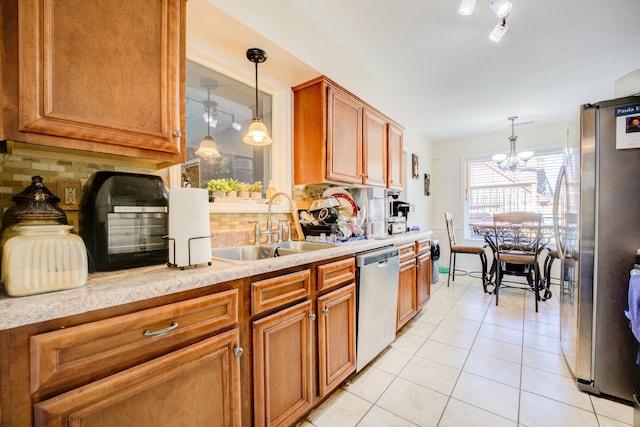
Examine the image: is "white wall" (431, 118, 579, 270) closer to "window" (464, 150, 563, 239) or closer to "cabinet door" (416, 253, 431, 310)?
"window" (464, 150, 563, 239)

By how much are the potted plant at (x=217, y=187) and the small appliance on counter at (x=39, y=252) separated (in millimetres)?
937

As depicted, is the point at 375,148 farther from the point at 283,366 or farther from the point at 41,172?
the point at 41,172

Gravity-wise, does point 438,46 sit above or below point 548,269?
above

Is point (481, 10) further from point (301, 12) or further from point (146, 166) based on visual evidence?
point (146, 166)

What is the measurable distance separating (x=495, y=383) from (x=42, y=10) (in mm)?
2882

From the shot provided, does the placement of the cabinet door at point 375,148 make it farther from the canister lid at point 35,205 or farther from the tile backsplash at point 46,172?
the canister lid at point 35,205

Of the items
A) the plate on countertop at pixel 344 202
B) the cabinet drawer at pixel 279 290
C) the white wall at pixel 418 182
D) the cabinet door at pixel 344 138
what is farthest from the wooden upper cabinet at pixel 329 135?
the white wall at pixel 418 182

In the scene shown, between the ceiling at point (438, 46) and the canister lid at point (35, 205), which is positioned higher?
the ceiling at point (438, 46)

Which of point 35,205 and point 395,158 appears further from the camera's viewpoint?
point 395,158

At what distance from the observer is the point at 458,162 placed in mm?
5211

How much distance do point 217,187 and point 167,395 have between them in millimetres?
1241

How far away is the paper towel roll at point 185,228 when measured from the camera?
1.05m

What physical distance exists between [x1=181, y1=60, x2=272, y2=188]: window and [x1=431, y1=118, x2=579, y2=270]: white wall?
4246 mm

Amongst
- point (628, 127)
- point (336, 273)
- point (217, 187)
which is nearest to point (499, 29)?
point (628, 127)
